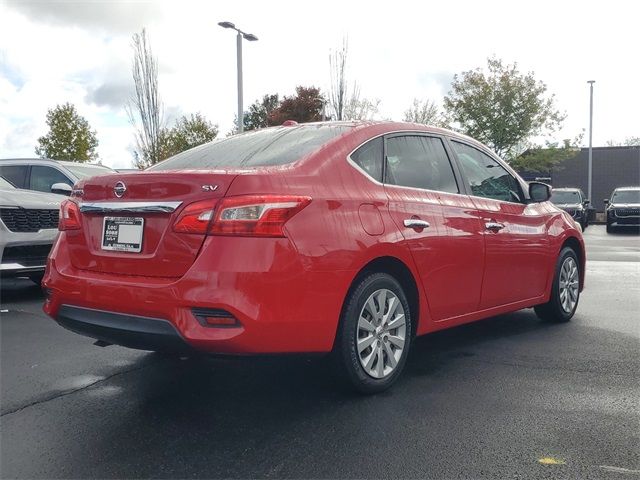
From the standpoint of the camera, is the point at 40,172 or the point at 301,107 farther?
the point at 301,107

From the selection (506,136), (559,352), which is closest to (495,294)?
(559,352)

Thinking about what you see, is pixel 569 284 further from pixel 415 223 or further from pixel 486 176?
pixel 415 223

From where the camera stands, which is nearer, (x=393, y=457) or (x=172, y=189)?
(x=393, y=457)

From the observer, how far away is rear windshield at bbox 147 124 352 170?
12.3ft

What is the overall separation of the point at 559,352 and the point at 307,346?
2.44m

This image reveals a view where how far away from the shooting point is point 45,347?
5.03 m

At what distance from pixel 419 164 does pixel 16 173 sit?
7758mm

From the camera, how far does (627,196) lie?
2531 cm

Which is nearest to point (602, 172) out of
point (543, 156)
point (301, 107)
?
point (543, 156)

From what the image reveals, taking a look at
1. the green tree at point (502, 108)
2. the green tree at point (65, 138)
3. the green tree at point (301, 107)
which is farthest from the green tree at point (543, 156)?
the green tree at point (65, 138)

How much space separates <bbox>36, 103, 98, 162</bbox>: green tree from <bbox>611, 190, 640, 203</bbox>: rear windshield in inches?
937

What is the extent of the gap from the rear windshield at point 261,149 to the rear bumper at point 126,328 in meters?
0.98

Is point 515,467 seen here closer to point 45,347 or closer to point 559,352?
point 559,352

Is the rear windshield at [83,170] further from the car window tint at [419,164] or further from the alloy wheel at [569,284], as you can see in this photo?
the alloy wheel at [569,284]
